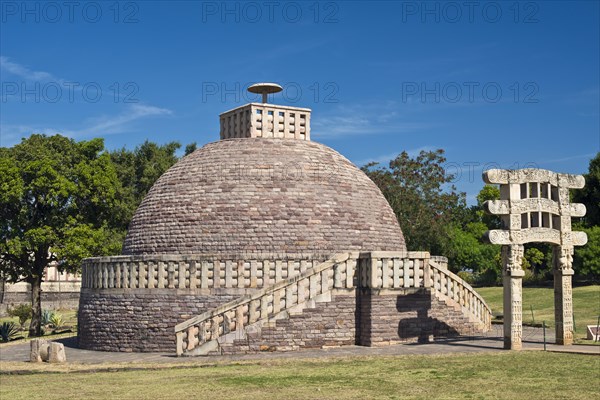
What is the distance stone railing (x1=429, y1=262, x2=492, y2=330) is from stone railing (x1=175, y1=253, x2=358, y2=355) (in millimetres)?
2757

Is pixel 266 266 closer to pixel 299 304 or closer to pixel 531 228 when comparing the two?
pixel 299 304

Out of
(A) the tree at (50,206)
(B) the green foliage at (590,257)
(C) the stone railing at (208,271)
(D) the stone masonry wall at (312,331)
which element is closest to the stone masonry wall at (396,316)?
(D) the stone masonry wall at (312,331)

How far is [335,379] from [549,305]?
904 inches

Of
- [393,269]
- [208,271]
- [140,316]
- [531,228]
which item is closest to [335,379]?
[393,269]

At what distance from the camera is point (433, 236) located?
5034 centimetres

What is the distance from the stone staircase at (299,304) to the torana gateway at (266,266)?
1.2 inches

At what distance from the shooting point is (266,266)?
21.1m

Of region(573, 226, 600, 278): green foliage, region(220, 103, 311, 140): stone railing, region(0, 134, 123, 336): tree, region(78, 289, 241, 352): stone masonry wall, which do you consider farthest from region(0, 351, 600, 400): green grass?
region(573, 226, 600, 278): green foliage

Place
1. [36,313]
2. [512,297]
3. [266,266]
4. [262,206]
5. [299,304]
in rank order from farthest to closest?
[36,313] → [262,206] → [266,266] → [299,304] → [512,297]

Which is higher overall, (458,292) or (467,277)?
(467,277)

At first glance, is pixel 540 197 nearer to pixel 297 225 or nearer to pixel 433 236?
pixel 297 225

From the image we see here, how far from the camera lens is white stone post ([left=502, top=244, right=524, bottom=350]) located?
1834 cm

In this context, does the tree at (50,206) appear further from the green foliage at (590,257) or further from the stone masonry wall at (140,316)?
the green foliage at (590,257)

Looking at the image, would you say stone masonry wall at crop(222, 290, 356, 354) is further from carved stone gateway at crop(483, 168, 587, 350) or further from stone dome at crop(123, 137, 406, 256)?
carved stone gateway at crop(483, 168, 587, 350)
